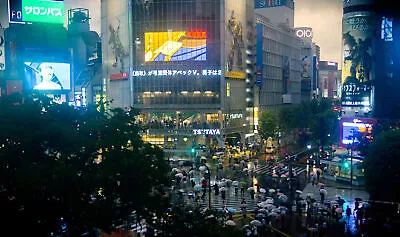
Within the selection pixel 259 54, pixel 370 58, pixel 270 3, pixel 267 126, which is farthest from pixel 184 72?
pixel 270 3

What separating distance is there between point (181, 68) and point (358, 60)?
97.1ft

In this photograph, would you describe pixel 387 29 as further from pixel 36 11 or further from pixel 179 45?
pixel 36 11

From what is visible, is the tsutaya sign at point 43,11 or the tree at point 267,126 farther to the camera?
the tree at point 267,126

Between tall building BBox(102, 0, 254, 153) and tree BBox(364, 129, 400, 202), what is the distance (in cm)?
3790

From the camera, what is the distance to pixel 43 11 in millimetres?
46031

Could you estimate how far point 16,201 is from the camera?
16453 millimetres

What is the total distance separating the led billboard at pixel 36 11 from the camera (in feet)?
147

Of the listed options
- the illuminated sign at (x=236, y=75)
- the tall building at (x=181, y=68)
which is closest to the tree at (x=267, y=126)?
the tall building at (x=181, y=68)

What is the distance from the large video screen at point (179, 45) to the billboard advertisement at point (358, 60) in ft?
79.4

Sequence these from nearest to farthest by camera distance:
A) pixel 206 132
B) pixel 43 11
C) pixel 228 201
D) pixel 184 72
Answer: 1. pixel 228 201
2. pixel 43 11
3. pixel 206 132
4. pixel 184 72

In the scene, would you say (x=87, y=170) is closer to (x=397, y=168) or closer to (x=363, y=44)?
(x=397, y=168)

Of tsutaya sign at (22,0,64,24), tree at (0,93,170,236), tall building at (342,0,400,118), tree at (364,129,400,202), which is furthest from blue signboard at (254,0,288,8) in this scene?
tree at (0,93,170,236)

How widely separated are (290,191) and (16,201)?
102 ft

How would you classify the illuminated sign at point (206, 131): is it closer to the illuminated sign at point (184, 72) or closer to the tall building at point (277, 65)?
the illuminated sign at point (184, 72)
